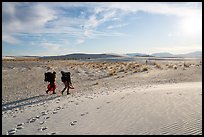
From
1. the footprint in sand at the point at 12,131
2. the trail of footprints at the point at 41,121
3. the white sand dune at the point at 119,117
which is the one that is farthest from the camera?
the trail of footprints at the point at 41,121

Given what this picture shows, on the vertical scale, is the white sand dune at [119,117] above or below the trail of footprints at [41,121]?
above

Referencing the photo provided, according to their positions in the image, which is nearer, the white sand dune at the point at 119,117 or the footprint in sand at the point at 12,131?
the white sand dune at the point at 119,117

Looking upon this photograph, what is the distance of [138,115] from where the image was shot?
824cm

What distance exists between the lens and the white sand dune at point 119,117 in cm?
699

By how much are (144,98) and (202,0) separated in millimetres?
4123

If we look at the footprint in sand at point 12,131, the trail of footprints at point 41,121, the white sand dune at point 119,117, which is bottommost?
the footprint in sand at point 12,131

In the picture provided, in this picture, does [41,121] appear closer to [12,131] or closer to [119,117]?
[12,131]

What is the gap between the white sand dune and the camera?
Answer: 6.99 metres

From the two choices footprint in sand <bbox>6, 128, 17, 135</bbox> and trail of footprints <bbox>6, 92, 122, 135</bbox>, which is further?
trail of footprints <bbox>6, 92, 122, 135</bbox>

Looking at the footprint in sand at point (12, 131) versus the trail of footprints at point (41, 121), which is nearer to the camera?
the footprint in sand at point (12, 131)

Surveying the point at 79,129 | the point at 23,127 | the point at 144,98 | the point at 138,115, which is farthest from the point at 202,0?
the point at 23,127

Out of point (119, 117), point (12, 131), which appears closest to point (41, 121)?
point (12, 131)

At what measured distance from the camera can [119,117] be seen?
8297 millimetres

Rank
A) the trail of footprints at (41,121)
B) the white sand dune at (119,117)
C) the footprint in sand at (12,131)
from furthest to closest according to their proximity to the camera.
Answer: the trail of footprints at (41,121), the footprint in sand at (12,131), the white sand dune at (119,117)
